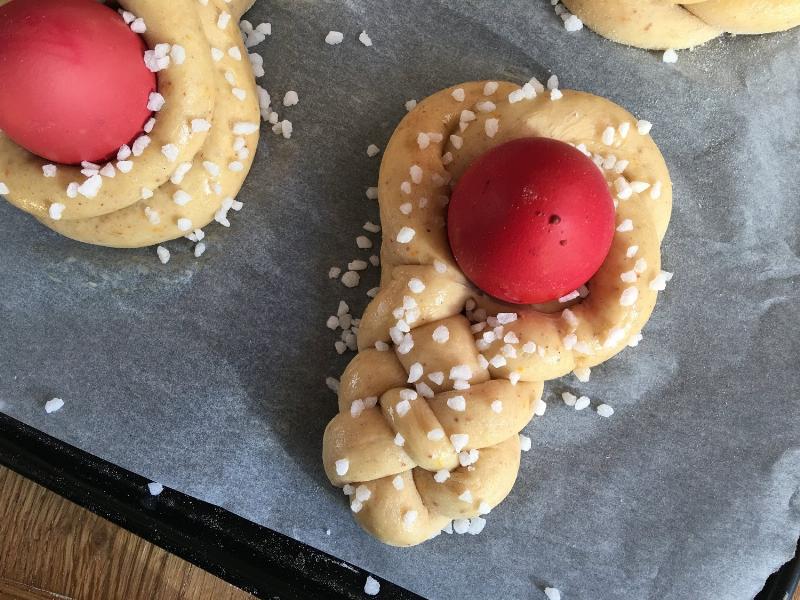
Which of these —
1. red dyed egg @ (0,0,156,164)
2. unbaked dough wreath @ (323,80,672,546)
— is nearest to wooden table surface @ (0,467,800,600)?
unbaked dough wreath @ (323,80,672,546)

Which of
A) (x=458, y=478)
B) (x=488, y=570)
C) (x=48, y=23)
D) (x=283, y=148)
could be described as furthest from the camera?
(x=283, y=148)

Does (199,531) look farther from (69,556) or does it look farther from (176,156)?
(176,156)

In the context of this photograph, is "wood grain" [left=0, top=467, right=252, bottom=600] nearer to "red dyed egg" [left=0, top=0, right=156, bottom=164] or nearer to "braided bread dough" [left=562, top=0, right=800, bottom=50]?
"red dyed egg" [left=0, top=0, right=156, bottom=164]

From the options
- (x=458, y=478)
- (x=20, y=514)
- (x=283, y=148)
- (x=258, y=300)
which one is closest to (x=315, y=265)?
(x=258, y=300)

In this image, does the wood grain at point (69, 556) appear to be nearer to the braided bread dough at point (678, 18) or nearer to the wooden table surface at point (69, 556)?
the wooden table surface at point (69, 556)

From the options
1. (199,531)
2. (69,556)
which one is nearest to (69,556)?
(69,556)

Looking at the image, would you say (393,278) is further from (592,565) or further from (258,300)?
(592,565)

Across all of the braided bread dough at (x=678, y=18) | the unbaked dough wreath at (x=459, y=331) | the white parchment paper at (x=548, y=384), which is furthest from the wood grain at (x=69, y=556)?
the braided bread dough at (x=678, y=18)
